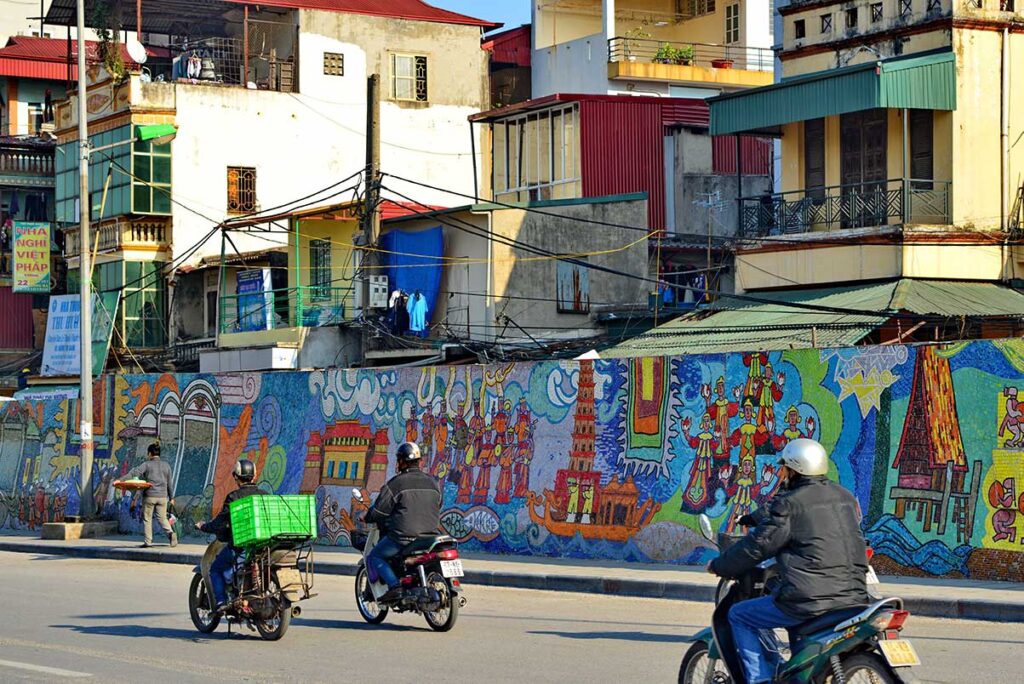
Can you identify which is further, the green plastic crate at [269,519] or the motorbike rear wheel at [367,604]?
the motorbike rear wheel at [367,604]

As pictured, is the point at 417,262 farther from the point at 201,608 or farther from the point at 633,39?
the point at 201,608

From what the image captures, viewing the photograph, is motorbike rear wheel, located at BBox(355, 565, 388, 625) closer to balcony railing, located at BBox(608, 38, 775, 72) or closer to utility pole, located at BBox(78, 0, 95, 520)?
utility pole, located at BBox(78, 0, 95, 520)

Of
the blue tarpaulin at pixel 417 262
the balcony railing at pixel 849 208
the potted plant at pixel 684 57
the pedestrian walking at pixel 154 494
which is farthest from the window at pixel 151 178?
the pedestrian walking at pixel 154 494

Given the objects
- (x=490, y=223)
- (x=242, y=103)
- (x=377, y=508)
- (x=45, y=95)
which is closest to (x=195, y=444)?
(x=490, y=223)

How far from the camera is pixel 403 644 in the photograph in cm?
1292

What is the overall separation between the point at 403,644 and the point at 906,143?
57.4ft

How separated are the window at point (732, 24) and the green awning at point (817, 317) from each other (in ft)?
66.0

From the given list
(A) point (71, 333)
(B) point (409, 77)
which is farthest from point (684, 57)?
(A) point (71, 333)

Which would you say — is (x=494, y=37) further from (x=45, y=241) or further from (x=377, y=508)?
(x=377, y=508)

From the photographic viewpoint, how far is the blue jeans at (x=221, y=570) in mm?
13523

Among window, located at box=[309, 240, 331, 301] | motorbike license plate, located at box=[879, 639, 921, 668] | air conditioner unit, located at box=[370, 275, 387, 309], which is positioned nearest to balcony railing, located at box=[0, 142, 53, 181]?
window, located at box=[309, 240, 331, 301]

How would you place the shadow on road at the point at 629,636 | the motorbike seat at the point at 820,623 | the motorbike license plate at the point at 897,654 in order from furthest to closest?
1. the shadow on road at the point at 629,636
2. the motorbike seat at the point at 820,623
3. the motorbike license plate at the point at 897,654

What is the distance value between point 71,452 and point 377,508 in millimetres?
18596

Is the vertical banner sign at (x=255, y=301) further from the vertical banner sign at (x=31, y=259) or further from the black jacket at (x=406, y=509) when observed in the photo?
the black jacket at (x=406, y=509)
